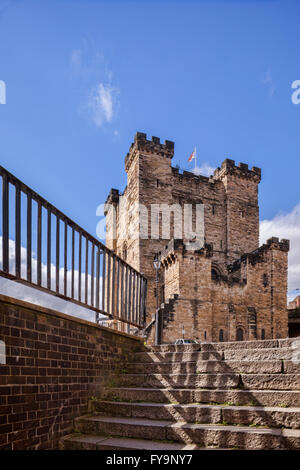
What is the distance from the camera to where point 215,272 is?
31516 millimetres

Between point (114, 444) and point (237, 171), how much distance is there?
104ft

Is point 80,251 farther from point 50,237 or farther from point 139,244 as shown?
point 139,244

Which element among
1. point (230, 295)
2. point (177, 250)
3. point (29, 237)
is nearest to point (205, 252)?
point (177, 250)

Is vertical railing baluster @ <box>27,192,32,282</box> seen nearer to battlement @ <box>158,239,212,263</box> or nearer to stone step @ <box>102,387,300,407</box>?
stone step @ <box>102,387,300,407</box>

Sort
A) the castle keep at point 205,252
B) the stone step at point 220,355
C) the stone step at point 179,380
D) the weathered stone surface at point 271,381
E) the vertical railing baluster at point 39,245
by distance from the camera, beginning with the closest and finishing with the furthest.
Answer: the vertical railing baluster at point 39,245, the weathered stone surface at point 271,381, the stone step at point 179,380, the stone step at point 220,355, the castle keep at point 205,252

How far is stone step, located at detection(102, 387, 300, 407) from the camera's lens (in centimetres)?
442

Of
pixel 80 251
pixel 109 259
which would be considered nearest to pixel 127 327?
pixel 109 259

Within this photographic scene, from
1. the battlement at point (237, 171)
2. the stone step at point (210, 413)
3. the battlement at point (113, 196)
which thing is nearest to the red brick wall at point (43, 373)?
the stone step at point (210, 413)

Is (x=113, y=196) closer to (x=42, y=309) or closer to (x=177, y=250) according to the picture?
(x=177, y=250)

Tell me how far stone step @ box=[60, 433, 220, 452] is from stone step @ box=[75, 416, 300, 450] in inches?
3.1

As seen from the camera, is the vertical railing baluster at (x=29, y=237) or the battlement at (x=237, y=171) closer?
the vertical railing baluster at (x=29, y=237)

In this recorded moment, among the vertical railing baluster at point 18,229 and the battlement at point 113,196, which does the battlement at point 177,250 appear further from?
the vertical railing baluster at point 18,229

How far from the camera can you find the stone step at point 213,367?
4.90 m

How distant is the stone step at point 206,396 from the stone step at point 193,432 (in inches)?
17.2
